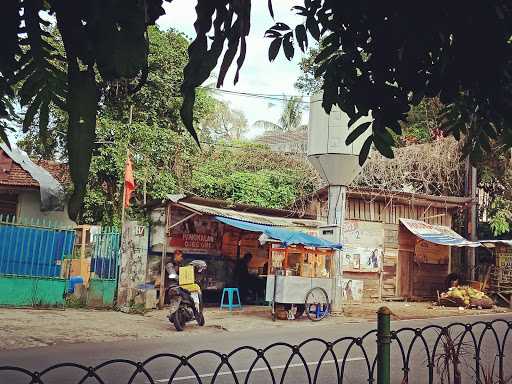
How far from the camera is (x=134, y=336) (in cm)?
975

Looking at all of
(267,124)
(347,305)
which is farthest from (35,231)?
(267,124)

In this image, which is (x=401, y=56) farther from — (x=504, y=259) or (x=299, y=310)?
(x=504, y=259)

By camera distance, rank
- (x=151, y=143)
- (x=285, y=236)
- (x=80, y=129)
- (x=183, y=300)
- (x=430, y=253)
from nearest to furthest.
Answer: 1. (x=80, y=129)
2. (x=183, y=300)
3. (x=285, y=236)
4. (x=151, y=143)
5. (x=430, y=253)

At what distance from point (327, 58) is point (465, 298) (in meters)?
15.0

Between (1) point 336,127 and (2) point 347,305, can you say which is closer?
(1) point 336,127

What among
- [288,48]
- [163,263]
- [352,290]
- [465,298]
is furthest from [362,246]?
[288,48]

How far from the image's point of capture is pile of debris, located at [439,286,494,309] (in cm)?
1620

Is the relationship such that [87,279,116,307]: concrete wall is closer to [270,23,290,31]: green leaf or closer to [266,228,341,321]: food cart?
[266,228,341,321]: food cart

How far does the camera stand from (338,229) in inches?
535

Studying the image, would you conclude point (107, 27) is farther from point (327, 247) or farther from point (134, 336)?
point (327, 247)

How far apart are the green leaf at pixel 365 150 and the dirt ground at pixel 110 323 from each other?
718 cm

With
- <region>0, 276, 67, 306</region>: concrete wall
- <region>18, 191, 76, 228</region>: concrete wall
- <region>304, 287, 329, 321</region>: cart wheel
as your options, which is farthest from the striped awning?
<region>18, 191, 76, 228</region>: concrete wall

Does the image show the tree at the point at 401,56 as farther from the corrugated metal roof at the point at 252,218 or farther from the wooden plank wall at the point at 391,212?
the wooden plank wall at the point at 391,212

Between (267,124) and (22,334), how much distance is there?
26113 mm
